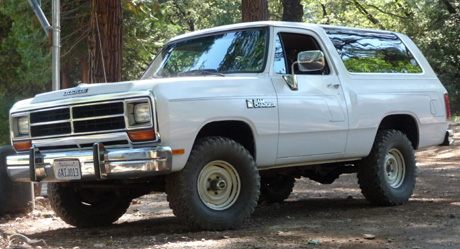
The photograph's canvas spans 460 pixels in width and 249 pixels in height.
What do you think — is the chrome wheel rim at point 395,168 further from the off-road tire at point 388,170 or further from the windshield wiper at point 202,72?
the windshield wiper at point 202,72

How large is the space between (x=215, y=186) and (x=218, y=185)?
28 mm

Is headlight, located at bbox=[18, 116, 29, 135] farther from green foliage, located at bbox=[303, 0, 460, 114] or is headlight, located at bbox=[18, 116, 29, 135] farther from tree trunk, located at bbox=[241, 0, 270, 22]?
green foliage, located at bbox=[303, 0, 460, 114]

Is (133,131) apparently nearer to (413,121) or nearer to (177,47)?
(177,47)

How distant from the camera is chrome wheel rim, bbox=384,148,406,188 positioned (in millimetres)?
9008

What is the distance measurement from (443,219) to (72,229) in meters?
3.79

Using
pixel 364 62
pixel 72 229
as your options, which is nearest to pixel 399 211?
pixel 364 62

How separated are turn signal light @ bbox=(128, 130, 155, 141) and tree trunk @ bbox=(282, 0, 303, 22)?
1261 centimetres

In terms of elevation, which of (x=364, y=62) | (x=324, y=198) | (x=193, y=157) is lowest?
(x=324, y=198)

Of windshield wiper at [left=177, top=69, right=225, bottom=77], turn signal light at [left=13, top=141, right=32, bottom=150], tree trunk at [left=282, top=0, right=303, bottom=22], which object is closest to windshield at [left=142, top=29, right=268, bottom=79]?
windshield wiper at [left=177, top=69, right=225, bottom=77]

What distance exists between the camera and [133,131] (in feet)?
20.5

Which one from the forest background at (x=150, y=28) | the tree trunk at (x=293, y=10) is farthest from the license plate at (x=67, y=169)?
the tree trunk at (x=293, y=10)

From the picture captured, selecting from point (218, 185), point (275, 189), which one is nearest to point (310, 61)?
point (218, 185)

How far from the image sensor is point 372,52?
9.13 meters

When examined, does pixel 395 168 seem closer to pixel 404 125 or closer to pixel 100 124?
pixel 404 125
